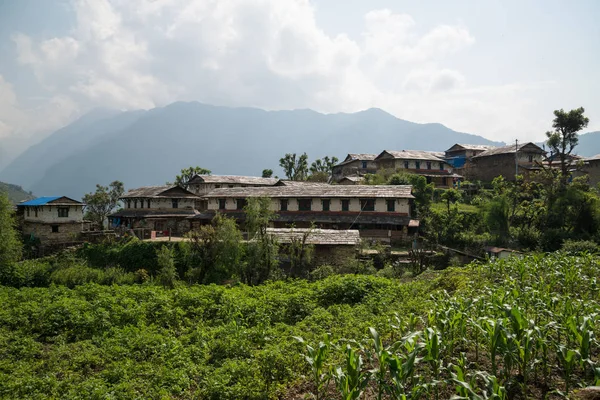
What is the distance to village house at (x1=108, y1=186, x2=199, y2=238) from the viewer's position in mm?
42938

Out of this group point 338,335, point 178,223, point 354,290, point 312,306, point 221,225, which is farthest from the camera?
point 178,223

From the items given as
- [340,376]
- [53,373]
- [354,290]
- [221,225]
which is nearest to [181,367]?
[53,373]

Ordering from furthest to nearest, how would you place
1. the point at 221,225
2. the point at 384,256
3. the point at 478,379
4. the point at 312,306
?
1. the point at 384,256
2. the point at 221,225
3. the point at 312,306
4. the point at 478,379

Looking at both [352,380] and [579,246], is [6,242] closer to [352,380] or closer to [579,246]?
[352,380]

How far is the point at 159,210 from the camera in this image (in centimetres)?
4500

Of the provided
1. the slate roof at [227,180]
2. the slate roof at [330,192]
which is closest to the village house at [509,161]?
the slate roof at [330,192]

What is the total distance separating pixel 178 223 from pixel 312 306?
1317 inches

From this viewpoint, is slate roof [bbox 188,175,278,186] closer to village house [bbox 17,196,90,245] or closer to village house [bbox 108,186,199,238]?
village house [bbox 108,186,199,238]

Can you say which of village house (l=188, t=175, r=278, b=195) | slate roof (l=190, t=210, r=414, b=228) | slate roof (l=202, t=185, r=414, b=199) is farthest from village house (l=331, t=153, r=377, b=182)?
slate roof (l=190, t=210, r=414, b=228)

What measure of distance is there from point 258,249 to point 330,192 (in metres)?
15.3

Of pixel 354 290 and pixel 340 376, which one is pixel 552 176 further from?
pixel 340 376

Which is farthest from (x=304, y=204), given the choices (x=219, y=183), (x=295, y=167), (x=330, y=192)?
(x=295, y=167)

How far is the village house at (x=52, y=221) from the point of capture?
123ft

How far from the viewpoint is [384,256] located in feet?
85.2
